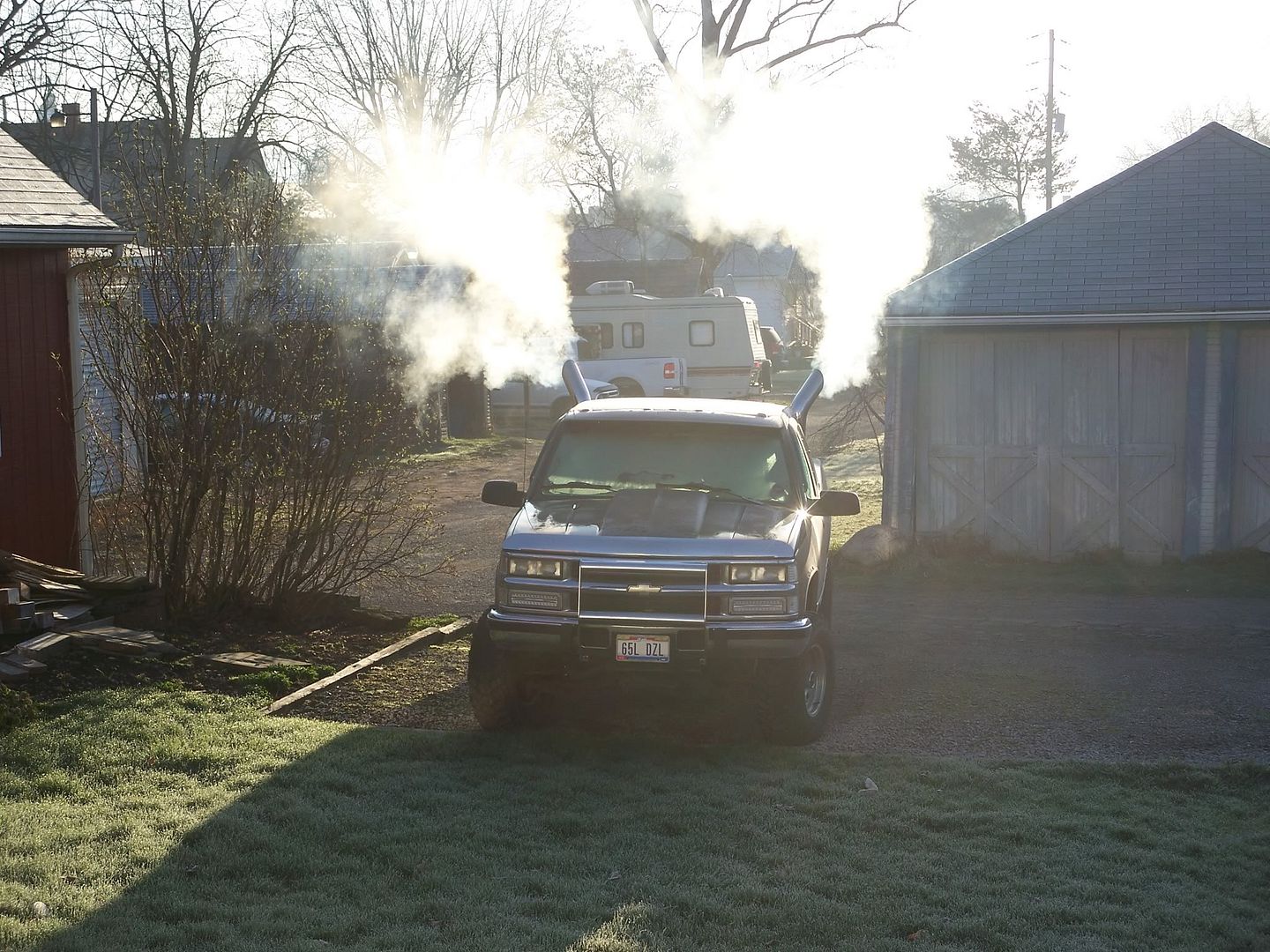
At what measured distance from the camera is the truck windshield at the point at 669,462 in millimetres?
8102

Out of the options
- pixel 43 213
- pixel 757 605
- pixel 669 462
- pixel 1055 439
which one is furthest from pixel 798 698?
pixel 1055 439

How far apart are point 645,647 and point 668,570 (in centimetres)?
41

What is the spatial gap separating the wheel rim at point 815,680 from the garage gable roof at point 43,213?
258 inches

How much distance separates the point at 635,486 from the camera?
26.5 ft

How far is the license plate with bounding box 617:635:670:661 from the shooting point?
717 cm

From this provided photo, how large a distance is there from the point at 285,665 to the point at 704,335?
22.3m

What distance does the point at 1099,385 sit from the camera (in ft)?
47.3

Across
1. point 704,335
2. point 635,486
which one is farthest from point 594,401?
point 704,335

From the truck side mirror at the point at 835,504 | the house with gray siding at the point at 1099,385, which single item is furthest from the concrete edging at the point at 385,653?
the house with gray siding at the point at 1099,385

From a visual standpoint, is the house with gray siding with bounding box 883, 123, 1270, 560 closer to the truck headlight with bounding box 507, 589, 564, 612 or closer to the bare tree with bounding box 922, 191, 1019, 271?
the truck headlight with bounding box 507, 589, 564, 612

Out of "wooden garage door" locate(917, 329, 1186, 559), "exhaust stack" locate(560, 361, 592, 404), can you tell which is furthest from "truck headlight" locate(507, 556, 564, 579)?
"wooden garage door" locate(917, 329, 1186, 559)

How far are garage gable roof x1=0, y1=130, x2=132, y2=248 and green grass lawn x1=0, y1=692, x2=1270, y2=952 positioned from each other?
4.57 m

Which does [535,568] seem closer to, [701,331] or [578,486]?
[578,486]

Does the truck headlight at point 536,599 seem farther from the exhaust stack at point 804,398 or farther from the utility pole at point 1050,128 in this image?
the utility pole at point 1050,128
